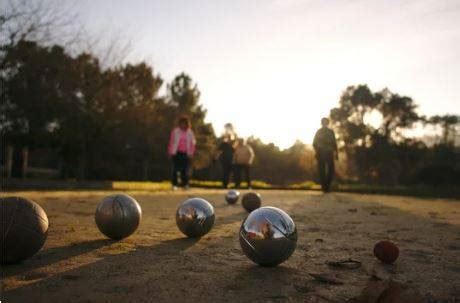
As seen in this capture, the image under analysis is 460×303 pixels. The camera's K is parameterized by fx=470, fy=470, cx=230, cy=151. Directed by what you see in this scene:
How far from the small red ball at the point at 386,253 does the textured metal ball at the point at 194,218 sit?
222 centimetres

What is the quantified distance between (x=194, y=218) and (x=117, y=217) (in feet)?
3.09

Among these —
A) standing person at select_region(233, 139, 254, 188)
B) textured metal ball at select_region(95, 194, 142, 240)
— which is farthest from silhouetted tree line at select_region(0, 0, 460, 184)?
textured metal ball at select_region(95, 194, 142, 240)

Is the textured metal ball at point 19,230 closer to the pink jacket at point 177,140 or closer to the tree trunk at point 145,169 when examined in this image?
the pink jacket at point 177,140

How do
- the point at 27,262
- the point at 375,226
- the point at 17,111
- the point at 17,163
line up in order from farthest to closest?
the point at 17,163
the point at 17,111
the point at 375,226
the point at 27,262

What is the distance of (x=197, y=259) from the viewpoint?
185 inches

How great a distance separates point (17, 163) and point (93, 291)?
3099 centimetres

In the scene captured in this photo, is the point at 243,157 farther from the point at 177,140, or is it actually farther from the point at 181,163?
the point at 177,140

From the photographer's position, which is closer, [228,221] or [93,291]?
[93,291]

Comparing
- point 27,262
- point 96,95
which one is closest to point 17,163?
point 96,95

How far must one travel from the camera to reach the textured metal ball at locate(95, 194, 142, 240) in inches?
223

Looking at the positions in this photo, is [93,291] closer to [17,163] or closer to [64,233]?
[64,233]

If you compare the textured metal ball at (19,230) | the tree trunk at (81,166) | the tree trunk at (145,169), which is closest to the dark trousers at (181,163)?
the textured metal ball at (19,230)

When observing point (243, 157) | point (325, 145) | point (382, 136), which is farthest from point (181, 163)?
point (382, 136)

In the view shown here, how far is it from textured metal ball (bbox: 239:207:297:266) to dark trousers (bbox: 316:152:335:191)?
12439 mm
